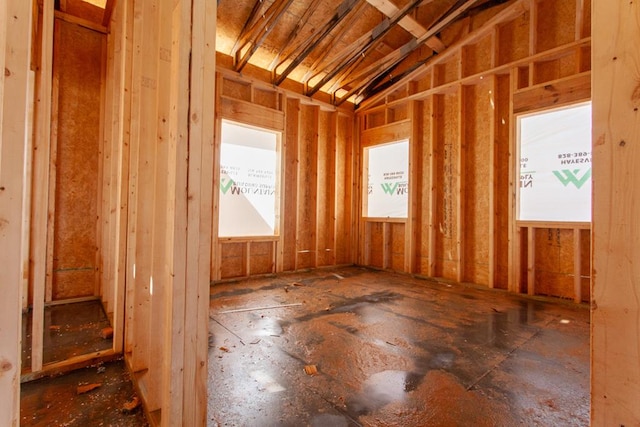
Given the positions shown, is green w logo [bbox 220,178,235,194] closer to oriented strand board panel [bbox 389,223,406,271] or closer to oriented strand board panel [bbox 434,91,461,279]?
oriented strand board panel [bbox 389,223,406,271]

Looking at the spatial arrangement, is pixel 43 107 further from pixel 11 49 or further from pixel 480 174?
pixel 480 174

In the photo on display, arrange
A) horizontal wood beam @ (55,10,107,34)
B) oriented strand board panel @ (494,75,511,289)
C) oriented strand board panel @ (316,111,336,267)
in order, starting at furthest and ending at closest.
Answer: oriented strand board panel @ (316,111,336,267) → oriented strand board panel @ (494,75,511,289) → horizontal wood beam @ (55,10,107,34)

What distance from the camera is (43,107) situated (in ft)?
6.13

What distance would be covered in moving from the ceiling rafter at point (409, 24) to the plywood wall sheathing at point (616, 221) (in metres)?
3.82

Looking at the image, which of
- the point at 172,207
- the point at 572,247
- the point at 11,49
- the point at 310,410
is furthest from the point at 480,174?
the point at 11,49

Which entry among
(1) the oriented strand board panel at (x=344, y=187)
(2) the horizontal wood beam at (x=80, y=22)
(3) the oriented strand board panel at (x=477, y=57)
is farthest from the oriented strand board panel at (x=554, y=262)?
(2) the horizontal wood beam at (x=80, y=22)

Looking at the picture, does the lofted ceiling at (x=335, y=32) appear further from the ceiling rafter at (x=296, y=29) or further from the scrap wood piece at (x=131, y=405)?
the scrap wood piece at (x=131, y=405)

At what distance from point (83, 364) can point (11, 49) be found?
200 cm

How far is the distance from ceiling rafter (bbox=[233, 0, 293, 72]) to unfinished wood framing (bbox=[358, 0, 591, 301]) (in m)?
2.57

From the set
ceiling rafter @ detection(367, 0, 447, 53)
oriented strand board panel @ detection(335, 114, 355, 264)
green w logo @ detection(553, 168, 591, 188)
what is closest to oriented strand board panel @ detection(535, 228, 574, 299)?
green w logo @ detection(553, 168, 591, 188)

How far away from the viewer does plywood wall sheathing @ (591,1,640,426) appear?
680 millimetres

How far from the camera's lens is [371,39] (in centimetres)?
446

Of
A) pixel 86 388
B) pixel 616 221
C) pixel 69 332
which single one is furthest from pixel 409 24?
pixel 69 332

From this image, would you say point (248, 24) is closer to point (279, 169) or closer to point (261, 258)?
point (279, 169)
